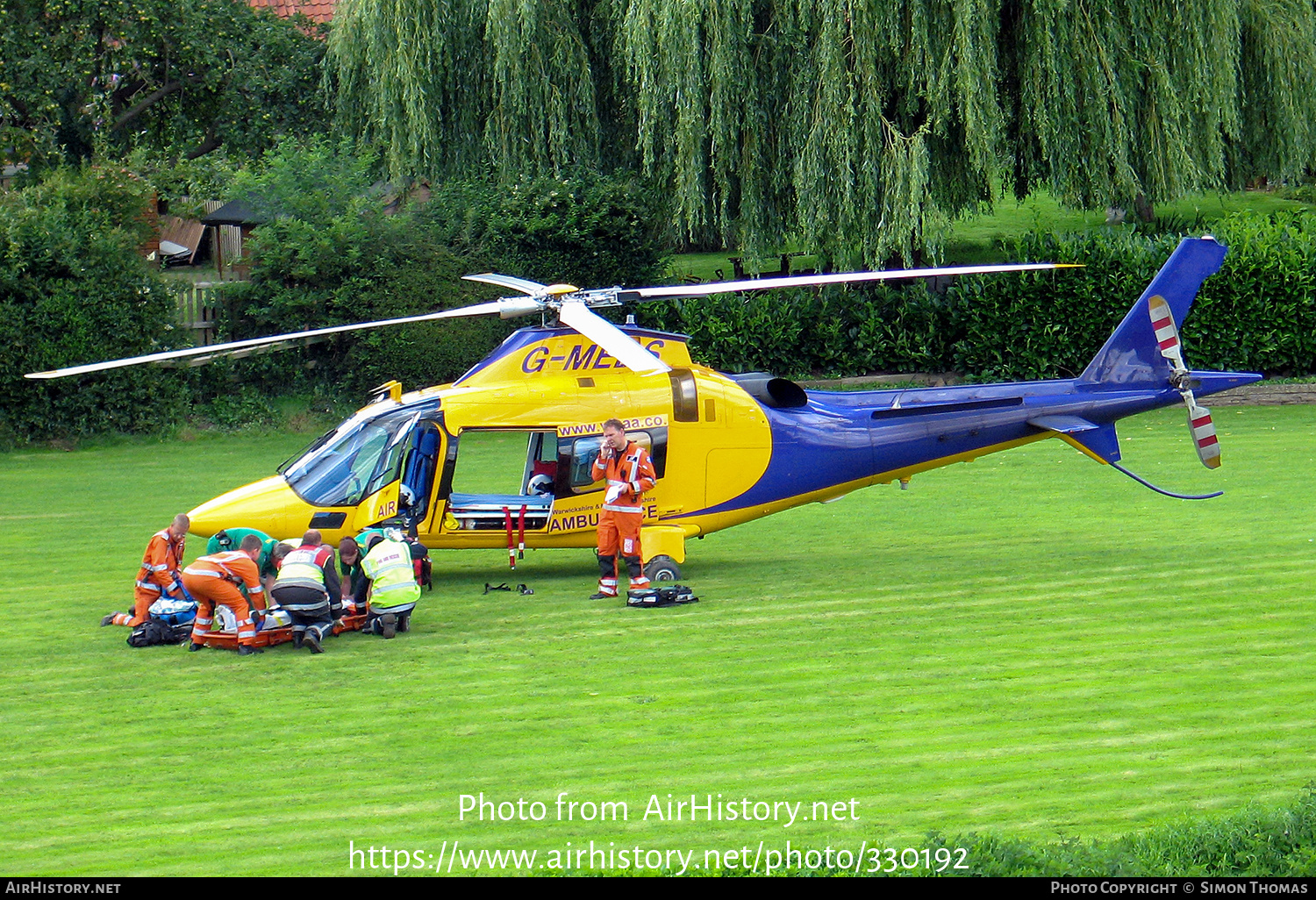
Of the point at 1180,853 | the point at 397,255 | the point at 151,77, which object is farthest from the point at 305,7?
the point at 1180,853

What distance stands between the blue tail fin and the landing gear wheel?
15.9 ft

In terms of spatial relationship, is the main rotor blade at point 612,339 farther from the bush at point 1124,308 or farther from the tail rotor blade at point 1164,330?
the bush at point 1124,308

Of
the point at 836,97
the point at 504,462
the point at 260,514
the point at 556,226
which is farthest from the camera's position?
the point at 556,226

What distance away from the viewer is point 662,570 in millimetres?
14281

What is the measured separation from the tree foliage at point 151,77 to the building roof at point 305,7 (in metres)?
1.30

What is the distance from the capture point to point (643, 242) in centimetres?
2725

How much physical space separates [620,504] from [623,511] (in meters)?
0.08

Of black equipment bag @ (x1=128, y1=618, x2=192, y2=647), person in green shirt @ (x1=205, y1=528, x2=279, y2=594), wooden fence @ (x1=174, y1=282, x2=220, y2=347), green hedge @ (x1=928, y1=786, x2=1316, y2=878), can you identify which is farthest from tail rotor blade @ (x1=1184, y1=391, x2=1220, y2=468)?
wooden fence @ (x1=174, y1=282, x2=220, y2=347)

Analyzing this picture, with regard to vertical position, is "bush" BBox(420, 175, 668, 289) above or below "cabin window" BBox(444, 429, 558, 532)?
above

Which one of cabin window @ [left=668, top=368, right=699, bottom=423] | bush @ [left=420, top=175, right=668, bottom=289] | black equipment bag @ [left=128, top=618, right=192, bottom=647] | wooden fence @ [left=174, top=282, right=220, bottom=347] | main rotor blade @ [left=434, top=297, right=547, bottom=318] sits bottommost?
black equipment bag @ [left=128, top=618, right=192, bottom=647]

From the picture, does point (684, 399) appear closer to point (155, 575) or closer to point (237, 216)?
point (155, 575)

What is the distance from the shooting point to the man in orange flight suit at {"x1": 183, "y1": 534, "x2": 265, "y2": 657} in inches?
473

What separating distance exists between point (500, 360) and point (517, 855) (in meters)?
7.90

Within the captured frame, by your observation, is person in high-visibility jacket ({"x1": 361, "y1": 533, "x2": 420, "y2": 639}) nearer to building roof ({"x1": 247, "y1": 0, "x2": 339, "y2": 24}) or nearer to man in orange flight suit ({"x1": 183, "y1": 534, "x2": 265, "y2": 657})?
man in orange flight suit ({"x1": 183, "y1": 534, "x2": 265, "y2": 657})
